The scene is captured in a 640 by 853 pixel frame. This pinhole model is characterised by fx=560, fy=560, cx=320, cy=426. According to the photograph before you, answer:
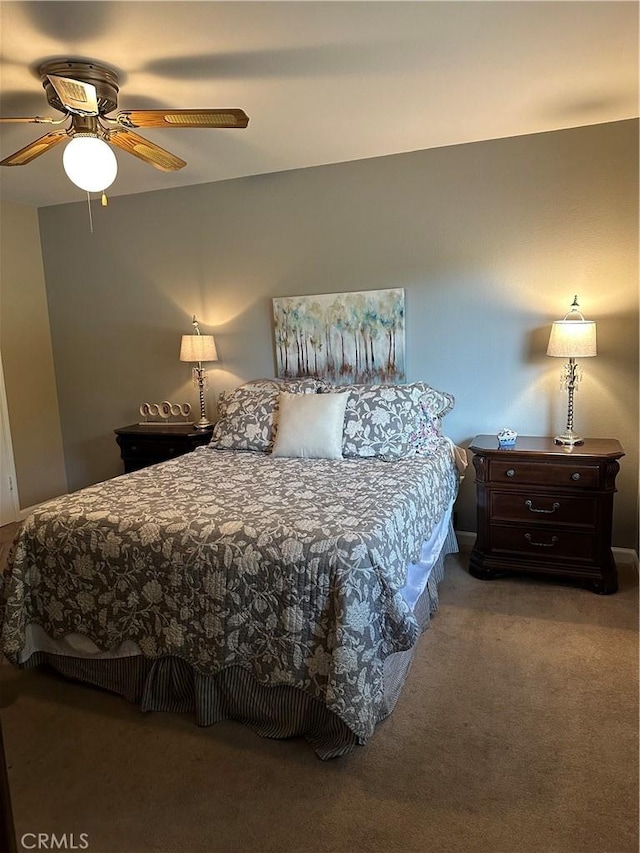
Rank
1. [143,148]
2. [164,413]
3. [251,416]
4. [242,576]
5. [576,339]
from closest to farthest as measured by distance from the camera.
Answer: [242,576] → [143,148] → [576,339] → [251,416] → [164,413]

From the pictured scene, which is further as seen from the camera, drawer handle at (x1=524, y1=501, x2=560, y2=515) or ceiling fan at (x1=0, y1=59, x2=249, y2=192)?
drawer handle at (x1=524, y1=501, x2=560, y2=515)

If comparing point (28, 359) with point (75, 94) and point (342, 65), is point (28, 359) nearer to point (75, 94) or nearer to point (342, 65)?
point (75, 94)

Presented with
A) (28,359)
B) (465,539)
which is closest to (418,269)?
(465,539)

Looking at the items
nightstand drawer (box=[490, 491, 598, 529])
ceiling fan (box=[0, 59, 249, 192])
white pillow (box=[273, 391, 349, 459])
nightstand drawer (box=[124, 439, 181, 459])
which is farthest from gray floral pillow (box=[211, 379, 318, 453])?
ceiling fan (box=[0, 59, 249, 192])

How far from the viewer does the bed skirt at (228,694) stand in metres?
1.95

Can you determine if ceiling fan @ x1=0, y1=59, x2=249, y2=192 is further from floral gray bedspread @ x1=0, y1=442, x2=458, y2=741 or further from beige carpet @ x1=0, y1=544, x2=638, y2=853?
beige carpet @ x1=0, y1=544, x2=638, y2=853

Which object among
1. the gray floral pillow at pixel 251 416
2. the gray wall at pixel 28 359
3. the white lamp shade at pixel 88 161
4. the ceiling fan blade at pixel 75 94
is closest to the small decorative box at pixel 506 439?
the gray floral pillow at pixel 251 416

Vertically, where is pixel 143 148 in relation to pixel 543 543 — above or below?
above

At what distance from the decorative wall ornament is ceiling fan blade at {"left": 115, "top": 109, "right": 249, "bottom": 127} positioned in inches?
92.9

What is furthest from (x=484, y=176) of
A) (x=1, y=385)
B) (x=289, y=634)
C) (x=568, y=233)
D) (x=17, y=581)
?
(x=1, y=385)

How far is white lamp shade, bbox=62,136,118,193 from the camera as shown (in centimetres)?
223

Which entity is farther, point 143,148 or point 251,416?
point 251,416

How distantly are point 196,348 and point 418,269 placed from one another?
1.62m

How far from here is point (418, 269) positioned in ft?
11.8
